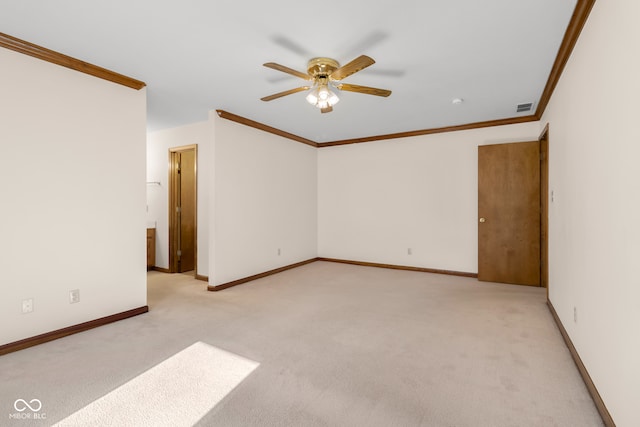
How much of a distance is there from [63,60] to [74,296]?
2091 millimetres

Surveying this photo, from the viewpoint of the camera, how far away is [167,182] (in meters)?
5.45

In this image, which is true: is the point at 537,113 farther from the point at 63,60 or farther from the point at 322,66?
the point at 63,60

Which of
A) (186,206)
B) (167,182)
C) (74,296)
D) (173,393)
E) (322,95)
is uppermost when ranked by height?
(322,95)

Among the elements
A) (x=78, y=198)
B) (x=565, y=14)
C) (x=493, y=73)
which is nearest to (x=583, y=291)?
(x=565, y=14)

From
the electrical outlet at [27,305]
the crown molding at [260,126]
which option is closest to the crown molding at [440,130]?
the crown molding at [260,126]

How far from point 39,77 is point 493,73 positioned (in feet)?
13.5

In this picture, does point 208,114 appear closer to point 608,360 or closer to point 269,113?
point 269,113

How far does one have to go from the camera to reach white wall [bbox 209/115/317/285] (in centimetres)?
445

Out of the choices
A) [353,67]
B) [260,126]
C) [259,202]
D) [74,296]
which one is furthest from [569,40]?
[74,296]

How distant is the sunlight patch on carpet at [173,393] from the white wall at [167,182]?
2642 millimetres

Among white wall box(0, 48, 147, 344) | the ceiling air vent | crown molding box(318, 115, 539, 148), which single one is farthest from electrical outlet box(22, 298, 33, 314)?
the ceiling air vent

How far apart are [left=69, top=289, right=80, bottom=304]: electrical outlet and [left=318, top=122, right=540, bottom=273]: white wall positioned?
440 cm

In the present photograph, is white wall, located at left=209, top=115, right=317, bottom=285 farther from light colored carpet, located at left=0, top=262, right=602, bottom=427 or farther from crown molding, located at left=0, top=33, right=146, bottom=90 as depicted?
crown molding, located at left=0, top=33, right=146, bottom=90

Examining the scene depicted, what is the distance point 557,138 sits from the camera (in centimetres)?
322
